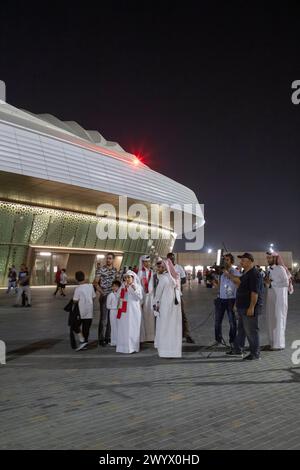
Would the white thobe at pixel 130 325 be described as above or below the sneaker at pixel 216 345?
above

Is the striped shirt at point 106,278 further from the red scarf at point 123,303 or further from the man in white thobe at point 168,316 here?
the man in white thobe at point 168,316

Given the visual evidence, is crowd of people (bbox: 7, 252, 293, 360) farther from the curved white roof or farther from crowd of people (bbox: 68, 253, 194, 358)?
the curved white roof

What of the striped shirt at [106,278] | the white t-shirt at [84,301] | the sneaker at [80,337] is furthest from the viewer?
the striped shirt at [106,278]

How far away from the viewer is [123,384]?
5.80m

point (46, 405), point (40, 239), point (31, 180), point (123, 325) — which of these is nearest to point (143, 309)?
point (123, 325)

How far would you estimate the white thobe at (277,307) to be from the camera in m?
8.35

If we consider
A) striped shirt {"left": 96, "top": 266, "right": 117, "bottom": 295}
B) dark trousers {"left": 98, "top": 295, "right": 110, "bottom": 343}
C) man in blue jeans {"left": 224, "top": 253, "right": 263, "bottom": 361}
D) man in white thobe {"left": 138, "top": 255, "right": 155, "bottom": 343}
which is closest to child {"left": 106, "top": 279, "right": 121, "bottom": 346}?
dark trousers {"left": 98, "top": 295, "right": 110, "bottom": 343}

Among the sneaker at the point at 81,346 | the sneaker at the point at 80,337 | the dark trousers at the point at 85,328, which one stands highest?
the dark trousers at the point at 85,328

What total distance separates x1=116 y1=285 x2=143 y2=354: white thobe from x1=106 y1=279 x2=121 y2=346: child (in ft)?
1.54

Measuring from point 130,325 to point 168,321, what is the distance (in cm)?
78

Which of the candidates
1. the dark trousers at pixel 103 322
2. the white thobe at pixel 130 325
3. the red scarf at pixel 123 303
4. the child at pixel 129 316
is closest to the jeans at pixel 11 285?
the dark trousers at pixel 103 322

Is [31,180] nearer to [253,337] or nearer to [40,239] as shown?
[40,239]

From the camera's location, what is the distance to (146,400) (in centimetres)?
508
